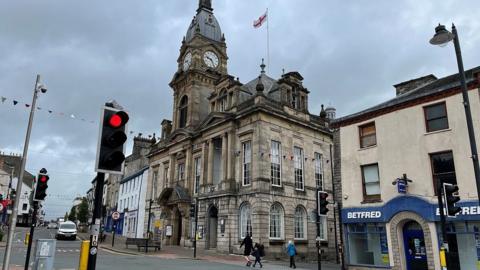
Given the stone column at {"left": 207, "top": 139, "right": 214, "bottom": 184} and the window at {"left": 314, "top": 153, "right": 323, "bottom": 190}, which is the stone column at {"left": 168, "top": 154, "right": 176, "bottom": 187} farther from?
the window at {"left": 314, "top": 153, "right": 323, "bottom": 190}

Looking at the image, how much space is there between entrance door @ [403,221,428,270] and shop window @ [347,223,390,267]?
0.95 metres

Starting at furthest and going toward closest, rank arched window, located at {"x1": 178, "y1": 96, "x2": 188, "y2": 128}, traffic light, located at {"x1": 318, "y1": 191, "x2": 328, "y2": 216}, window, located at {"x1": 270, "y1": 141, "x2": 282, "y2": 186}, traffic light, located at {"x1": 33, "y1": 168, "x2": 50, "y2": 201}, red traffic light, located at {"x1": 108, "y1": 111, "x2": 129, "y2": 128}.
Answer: arched window, located at {"x1": 178, "y1": 96, "x2": 188, "y2": 128}
window, located at {"x1": 270, "y1": 141, "x2": 282, "y2": 186}
traffic light, located at {"x1": 318, "y1": 191, "x2": 328, "y2": 216}
traffic light, located at {"x1": 33, "y1": 168, "x2": 50, "y2": 201}
red traffic light, located at {"x1": 108, "y1": 111, "x2": 129, "y2": 128}

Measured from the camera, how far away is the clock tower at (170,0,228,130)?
39500 millimetres

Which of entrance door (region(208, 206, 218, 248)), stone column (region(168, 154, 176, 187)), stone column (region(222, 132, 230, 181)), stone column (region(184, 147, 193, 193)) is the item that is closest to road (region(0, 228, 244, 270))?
entrance door (region(208, 206, 218, 248))

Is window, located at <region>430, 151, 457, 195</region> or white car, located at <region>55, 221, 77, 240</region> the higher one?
window, located at <region>430, 151, 457, 195</region>

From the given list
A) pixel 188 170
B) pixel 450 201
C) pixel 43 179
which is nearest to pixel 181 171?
pixel 188 170

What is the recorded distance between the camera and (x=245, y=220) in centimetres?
2917

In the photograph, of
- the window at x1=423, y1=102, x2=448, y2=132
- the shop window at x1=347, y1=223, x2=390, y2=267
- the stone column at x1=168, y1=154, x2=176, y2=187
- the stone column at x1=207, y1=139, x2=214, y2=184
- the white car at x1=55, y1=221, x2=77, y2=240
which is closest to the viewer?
the window at x1=423, y1=102, x2=448, y2=132

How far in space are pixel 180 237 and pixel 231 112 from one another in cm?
1393

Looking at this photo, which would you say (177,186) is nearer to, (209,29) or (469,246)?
(209,29)

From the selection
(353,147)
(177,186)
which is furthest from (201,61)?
(353,147)

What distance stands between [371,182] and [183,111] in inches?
1017

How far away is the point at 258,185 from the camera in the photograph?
92.8ft

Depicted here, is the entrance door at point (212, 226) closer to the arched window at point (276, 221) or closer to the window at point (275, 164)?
the arched window at point (276, 221)
